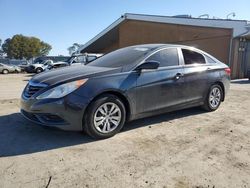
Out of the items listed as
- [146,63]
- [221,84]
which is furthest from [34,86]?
[221,84]

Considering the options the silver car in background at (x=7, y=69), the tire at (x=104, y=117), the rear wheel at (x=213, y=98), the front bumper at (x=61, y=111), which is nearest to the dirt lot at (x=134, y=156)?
the tire at (x=104, y=117)

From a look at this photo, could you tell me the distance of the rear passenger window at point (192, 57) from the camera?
18.6ft

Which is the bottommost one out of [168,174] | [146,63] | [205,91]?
[168,174]

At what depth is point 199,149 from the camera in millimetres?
3975

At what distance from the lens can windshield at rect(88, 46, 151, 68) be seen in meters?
4.82

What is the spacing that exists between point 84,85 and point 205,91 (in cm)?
310

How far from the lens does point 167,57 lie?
5285mm

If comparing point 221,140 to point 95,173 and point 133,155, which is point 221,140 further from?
point 95,173

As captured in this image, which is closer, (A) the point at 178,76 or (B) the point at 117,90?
(B) the point at 117,90

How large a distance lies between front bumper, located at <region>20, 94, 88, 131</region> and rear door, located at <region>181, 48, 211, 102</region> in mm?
2443

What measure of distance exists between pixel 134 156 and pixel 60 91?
59.2 inches

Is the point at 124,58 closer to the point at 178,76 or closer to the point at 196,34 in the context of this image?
the point at 178,76

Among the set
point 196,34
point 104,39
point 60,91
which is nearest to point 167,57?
Answer: point 60,91

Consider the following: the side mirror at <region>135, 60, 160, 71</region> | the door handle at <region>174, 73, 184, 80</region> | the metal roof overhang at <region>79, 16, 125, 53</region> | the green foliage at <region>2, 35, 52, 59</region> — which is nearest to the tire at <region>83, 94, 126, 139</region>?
the side mirror at <region>135, 60, 160, 71</region>
